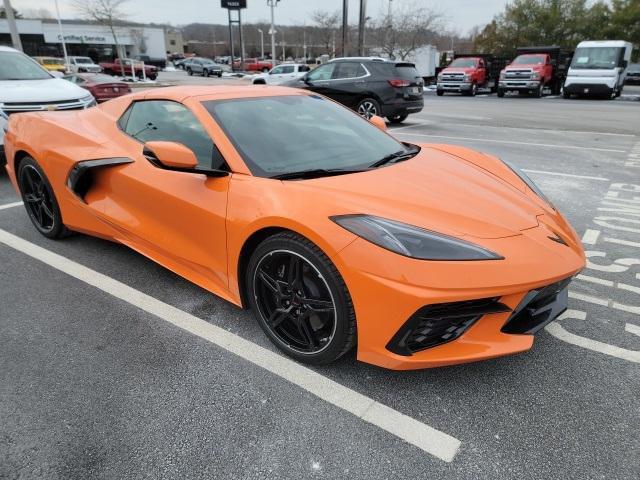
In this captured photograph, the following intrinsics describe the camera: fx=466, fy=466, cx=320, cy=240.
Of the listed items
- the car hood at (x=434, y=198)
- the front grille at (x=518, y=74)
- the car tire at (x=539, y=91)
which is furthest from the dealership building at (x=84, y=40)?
the car hood at (x=434, y=198)

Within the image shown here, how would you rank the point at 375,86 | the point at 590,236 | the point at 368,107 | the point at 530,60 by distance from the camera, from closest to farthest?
the point at 590,236 → the point at 375,86 → the point at 368,107 → the point at 530,60

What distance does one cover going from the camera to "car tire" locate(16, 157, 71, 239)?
12.5 feet

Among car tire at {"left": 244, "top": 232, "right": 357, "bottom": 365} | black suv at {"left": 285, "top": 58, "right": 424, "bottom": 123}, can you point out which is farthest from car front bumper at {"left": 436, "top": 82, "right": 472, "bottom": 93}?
car tire at {"left": 244, "top": 232, "right": 357, "bottom": 365}

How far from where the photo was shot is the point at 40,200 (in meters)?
4.00

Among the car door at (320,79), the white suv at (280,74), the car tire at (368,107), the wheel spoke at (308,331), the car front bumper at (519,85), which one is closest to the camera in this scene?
the wheel spoke at (308,331)

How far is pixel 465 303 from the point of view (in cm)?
194

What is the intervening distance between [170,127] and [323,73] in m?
9.35

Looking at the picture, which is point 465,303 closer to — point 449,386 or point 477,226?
point 477,226

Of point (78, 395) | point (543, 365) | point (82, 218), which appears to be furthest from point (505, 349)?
point (82, 218)

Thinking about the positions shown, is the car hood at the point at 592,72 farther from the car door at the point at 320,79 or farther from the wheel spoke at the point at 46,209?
the wheel spoke at the point at 46,209

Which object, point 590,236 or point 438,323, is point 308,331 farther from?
point 590,236

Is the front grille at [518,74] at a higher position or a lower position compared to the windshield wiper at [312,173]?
lower

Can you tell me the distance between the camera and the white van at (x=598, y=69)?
19.3 meters

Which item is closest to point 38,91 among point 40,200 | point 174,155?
point 40,200
